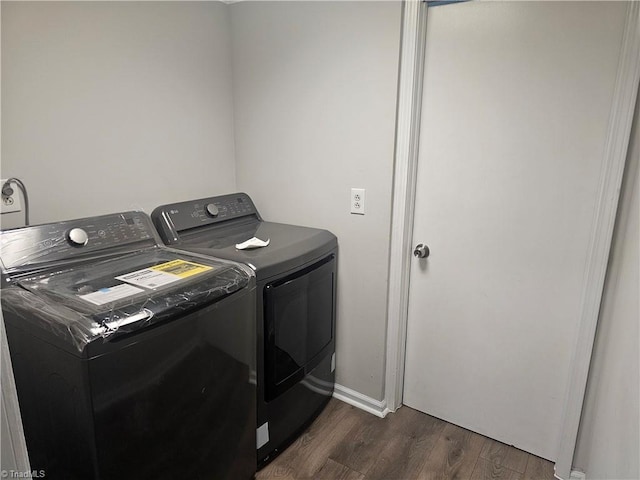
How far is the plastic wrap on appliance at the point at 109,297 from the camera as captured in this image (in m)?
1.04

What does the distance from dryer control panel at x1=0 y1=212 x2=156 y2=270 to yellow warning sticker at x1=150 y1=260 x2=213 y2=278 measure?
27 centimetres

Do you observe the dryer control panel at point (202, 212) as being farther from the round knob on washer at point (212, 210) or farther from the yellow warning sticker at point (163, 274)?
the yellow warning sticker at point (163, 274)

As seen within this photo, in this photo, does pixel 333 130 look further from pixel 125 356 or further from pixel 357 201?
pixel 125 356

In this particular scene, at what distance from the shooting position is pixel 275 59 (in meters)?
2.09

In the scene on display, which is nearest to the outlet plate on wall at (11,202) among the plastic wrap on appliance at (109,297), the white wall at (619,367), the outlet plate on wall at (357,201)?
the plastic wrap on appliance at (109,297)

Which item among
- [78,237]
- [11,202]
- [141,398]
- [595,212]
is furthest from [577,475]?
[11,202]

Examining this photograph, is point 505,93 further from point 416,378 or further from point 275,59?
point 416,378

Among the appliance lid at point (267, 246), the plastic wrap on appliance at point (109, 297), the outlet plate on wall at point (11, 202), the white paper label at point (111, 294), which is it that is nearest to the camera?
the plastic wrap on appliance at point (109, 297)

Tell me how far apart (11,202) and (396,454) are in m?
1.83

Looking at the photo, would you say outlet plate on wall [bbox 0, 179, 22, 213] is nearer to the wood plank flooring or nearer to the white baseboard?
the wood plank flooring

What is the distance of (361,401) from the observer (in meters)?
→ 2.19

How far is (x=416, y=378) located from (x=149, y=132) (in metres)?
1.76

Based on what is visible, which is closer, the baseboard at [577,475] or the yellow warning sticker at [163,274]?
the yellow warning sticker at [163,274]

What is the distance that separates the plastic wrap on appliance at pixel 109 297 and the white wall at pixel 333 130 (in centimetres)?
72
